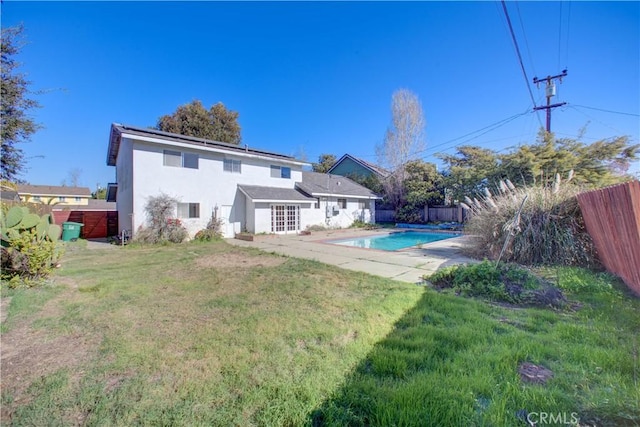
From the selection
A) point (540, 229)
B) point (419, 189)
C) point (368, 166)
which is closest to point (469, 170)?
point (419, 189)

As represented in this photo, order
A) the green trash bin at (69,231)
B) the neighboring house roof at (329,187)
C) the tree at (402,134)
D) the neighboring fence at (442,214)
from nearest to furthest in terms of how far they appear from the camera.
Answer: the green trash bin at (69,231), the neighboring house roof at (329,187), the neighboring fence at (442,214), the tree at (402,134)

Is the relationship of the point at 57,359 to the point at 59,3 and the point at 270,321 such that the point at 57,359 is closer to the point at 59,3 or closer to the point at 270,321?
the point at 270,321

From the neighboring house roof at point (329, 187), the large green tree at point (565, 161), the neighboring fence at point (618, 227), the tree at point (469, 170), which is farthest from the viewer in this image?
the neighboring house roof at point (329, 187)

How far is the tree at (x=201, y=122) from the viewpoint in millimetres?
27094

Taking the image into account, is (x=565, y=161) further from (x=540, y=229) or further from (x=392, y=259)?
(x=392, y=259)

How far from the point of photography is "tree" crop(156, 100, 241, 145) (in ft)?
88.9

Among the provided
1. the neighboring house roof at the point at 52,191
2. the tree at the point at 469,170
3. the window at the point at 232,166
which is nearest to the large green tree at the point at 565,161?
the tree at the point at 469,170

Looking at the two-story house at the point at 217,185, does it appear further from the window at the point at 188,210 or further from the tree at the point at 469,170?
the tree at the point at 469,170

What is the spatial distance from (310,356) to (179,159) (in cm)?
1493

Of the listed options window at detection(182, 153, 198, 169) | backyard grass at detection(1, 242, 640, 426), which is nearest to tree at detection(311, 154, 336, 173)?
window at detection(182, 153, 198, 169)

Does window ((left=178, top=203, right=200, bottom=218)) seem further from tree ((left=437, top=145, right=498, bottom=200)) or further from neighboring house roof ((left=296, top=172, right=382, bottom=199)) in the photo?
tree ((left=437, top=145, right=498, bottom=200))

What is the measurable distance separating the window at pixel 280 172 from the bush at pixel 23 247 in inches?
557

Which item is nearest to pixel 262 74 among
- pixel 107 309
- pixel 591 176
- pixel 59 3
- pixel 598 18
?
pixel 59 3

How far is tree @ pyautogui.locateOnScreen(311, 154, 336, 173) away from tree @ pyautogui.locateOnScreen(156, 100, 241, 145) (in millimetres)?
12365
